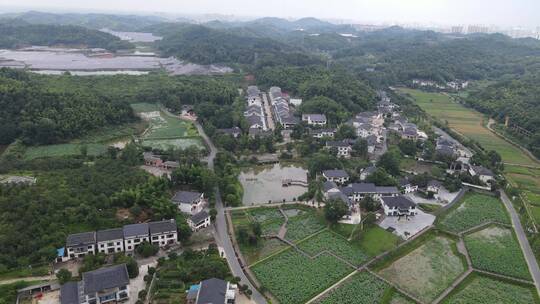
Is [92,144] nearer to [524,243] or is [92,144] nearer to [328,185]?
[328,185]

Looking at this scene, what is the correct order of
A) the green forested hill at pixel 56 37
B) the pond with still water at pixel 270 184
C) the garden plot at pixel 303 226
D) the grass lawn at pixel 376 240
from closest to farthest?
the grass lawn at pixel 376 240 < the garden plot at pixel 303 226 < the pond with still water at pixel 270 184 < the green forested hill at pixel 56 37

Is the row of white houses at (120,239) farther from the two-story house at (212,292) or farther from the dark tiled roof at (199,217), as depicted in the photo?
the two-story house at (212,292)

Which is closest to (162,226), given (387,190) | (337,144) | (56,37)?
(387,190)

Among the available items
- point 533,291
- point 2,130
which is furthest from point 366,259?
point 2,130

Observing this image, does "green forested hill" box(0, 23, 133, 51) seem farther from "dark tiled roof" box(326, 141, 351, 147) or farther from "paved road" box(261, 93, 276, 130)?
"dark tiled roof" box(326, 141, 351, 147)

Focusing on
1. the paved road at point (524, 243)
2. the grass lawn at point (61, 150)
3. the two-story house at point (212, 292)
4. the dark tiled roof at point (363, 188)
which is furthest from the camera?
the grass lawn at point (61, 150)

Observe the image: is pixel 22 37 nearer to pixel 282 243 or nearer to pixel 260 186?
pixel 260 186

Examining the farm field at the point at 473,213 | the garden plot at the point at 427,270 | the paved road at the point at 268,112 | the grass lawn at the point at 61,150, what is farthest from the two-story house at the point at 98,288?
the paved road at the point at 268,112
